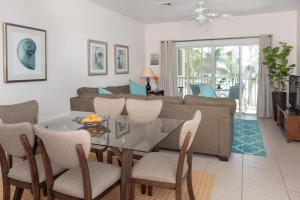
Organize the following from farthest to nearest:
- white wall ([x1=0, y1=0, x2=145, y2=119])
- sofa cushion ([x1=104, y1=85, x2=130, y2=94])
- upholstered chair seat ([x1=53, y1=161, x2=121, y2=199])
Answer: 1. sofa cushion ([x1=104, y1=85, x2=130, y2=94])
2. white wall ([x1=0, y1=0, x2=145, y2=119])
3. upholstered chair seat ([x1=53, y1=161, x2=121, y2=199])

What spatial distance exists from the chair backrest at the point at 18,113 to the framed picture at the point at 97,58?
2.22 m

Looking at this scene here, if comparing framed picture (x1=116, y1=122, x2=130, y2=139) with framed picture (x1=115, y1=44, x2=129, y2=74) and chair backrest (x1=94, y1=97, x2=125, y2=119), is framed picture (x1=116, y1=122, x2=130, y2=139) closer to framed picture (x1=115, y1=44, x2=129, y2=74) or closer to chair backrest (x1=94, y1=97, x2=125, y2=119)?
chair backrest (x1=94, y1=97, x2=125, y2=119)

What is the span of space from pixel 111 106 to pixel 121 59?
3.22m

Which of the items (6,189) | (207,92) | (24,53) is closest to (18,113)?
(6,189)

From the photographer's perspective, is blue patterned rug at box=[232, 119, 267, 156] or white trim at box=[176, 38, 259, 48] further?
white trim at box=[176, 38, 259, 48]

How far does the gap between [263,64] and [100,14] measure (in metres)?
3.99

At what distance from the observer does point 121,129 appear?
2.41 meters

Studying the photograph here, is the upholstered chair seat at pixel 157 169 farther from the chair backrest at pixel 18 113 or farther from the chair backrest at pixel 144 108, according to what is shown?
the chair backrest at pixel 18 113

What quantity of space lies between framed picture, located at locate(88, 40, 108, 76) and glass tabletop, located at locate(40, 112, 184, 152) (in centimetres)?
249

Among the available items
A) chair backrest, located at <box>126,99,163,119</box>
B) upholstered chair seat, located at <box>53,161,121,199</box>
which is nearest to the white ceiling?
chair backrest, located at <box>126,99,163,119</box>

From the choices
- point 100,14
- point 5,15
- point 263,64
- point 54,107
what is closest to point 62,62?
point 54,107

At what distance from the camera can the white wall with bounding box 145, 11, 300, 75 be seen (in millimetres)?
6199

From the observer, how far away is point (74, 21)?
466 cm

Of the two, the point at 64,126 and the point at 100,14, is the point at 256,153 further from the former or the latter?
the point at 100,14
